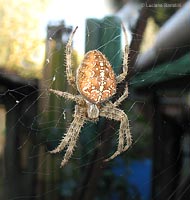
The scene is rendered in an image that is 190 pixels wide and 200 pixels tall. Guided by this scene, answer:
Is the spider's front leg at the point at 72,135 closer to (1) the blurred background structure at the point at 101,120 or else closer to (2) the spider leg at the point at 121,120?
(2) the spider leg at the point at 121,120

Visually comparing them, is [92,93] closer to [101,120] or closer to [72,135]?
[72,135]

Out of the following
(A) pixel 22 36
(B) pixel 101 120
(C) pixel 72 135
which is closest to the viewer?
(C) pixel 72 135

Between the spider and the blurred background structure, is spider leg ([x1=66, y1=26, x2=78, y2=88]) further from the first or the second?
the blurred background structure

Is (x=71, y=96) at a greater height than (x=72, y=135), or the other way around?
(x=71, y=96)

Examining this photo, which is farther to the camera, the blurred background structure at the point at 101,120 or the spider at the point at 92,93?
the blurred background structure at the point at 101,120

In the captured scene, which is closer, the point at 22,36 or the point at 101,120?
the point at 101,120

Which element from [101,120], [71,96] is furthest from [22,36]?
[71,96]

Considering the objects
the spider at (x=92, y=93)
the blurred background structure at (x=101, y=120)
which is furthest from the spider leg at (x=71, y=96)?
the blurred background structure at (x=101, y=120)
